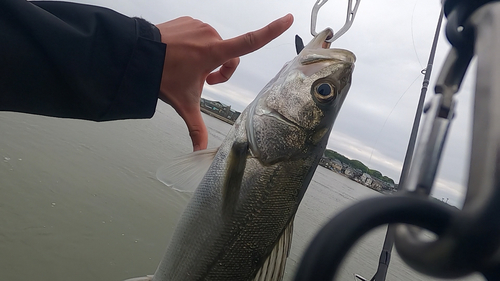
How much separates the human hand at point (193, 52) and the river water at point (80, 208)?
1061mm

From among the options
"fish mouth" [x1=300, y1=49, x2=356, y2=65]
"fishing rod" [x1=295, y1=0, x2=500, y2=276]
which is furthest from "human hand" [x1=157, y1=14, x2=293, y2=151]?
"fishing rod" [x1=295, y1=0, x2=500, y2=276]

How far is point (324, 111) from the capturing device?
67.0 inches

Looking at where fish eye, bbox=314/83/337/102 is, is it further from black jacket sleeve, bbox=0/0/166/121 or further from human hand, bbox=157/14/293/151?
black jacket sleeve, bbox=0/0/166/121

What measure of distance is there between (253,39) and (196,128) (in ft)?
1.82

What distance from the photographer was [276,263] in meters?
1.60

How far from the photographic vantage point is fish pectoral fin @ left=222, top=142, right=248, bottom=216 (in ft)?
5.22

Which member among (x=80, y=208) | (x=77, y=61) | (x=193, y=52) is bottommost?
(x=80, y=208)

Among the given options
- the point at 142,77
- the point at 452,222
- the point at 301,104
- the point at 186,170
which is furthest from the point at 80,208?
the point at 452,222

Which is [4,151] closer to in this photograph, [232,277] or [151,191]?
[151,191]

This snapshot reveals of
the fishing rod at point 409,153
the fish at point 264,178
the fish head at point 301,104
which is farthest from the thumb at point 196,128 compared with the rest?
the fishing rod at point 409,153

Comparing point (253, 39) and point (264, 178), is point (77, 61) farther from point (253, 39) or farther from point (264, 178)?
point (264, 178)

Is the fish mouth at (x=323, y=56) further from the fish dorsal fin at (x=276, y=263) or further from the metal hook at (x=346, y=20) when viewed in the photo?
the fish dorsal fin at (x=276, y=263)

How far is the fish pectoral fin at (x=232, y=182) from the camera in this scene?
1.59 m

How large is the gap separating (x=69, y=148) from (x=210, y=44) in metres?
6.77
